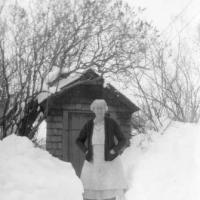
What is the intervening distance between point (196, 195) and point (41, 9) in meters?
6.26

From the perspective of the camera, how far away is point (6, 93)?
8.92 metres

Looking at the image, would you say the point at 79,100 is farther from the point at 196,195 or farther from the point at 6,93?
the point at 196,195

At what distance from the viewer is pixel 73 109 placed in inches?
390

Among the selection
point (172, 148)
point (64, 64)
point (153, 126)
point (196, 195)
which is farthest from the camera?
point (153, 126)

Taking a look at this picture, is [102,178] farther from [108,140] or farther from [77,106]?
[77,106]

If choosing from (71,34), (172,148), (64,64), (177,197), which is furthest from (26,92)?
(177,197)

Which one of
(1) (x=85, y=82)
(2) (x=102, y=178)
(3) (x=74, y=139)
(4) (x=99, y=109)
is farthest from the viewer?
(3) (x=74, y=139)

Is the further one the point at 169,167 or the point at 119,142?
the point at 169,167

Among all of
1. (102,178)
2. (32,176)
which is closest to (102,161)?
(102,178)

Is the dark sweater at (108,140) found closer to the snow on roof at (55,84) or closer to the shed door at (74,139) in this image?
the snow on roof at (55,84)

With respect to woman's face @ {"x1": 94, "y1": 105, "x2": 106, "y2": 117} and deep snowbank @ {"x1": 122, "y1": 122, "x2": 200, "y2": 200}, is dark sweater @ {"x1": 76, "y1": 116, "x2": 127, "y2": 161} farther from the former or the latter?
deep snowbank @ {"x1": 122, "y1": 122, "x2": 200, "y2": 200}

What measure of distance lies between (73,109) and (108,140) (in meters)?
4.78

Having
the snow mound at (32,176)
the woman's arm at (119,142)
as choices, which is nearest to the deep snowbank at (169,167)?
the woman's arm at (119,142)

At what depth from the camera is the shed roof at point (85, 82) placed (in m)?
9.30
